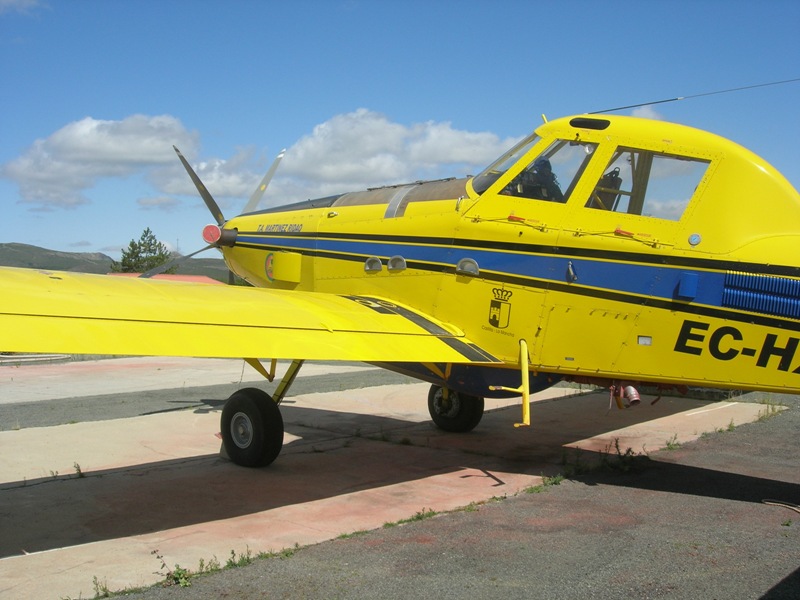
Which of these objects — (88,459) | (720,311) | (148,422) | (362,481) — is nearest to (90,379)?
(148,422)

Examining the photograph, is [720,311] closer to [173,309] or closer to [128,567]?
[173,309]

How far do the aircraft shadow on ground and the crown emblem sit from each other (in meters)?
1.77

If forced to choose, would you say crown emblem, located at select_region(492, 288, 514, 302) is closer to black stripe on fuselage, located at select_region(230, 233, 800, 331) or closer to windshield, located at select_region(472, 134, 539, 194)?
black stripe on fuselage, located at select_region(230, 233, 800, 331)

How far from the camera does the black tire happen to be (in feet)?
32.7

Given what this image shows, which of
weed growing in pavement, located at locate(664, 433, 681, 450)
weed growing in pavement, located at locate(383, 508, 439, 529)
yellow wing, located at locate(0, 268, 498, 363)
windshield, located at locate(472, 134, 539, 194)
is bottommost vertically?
weed growing in pavement, located at locate(664, 433, 681, 450)

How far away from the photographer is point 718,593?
441 cm

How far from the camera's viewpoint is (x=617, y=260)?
665cm

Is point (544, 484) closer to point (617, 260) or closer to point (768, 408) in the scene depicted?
point (617, 260)

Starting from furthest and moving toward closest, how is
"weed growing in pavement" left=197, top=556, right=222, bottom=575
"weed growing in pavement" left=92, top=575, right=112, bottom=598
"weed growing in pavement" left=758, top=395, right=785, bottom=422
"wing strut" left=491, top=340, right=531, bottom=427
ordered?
1. "weed growing in pavement" left=758, top=395, right=785, bottom=422
2. "wing strut" left=491, top=340, right=531, bottom=427
3. "weed growing in pavement" left=197, top=556, right=222, bottom=575
4. "weed growing in pavement" left=92, top=575, right=112, bottom=598

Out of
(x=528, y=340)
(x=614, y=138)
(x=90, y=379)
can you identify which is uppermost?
(x=614, y=138)

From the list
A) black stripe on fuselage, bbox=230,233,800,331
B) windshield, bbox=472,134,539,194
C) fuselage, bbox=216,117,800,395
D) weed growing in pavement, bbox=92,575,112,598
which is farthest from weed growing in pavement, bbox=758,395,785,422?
weed growing in pavement, bbox=92,575,112,598

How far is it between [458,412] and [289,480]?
3241 millimetres

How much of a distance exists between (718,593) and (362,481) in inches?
143

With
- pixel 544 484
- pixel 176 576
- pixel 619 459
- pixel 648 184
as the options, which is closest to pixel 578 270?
pixel 648 184
